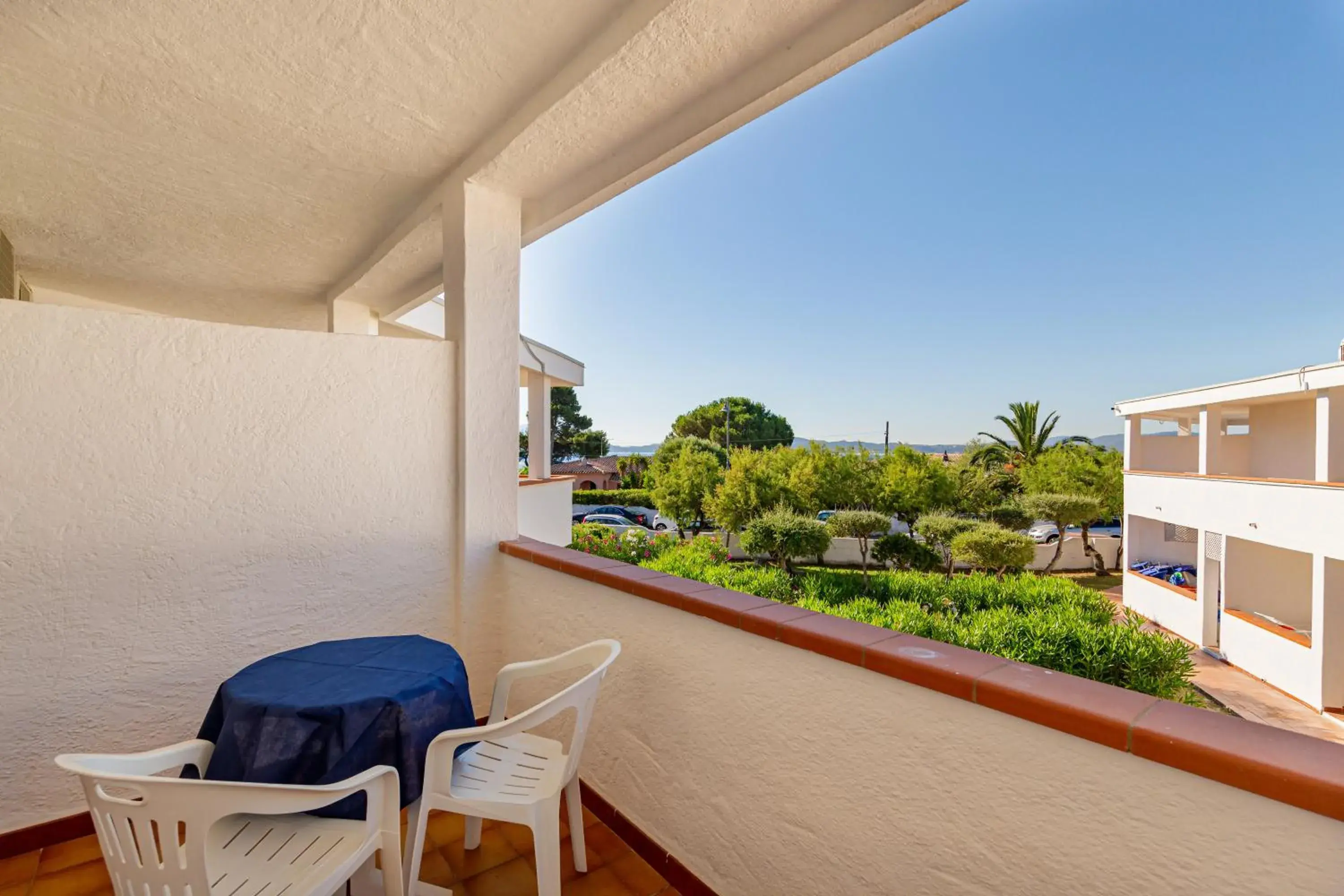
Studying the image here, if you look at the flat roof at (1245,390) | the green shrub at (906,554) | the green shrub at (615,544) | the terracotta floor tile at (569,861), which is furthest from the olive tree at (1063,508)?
the terracotta floor tile at (569,861)

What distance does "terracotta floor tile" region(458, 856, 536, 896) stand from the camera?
6.05ft

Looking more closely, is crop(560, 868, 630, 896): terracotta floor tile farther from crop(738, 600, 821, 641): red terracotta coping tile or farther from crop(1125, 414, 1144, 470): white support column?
crop(1125, 414, 1144, 470): white support column

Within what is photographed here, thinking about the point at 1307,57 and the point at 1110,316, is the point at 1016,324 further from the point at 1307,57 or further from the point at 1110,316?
the point at 1307,57

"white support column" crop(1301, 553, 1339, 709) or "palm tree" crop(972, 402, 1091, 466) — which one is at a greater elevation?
"palm tree" crop(972, 402, 1091, 466)

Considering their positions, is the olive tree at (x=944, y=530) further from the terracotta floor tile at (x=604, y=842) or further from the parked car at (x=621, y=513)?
the terracotta floor tile at (x=604, y=842)

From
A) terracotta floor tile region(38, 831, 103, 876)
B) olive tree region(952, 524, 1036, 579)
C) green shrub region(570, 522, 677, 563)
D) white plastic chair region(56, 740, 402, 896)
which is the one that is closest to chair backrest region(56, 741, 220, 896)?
white plastic chair region(56, 740, 402, 896)

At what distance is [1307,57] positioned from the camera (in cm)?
2312

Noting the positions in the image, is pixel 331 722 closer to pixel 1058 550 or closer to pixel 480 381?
pixel 480 381

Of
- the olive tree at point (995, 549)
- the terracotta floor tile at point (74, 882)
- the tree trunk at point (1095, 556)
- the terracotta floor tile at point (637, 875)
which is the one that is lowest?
the tree trunk at point (1095, 556)

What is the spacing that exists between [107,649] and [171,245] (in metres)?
3.00

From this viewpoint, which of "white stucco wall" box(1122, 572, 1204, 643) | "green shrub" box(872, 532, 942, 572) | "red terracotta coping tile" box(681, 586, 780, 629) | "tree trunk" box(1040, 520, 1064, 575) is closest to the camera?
"red terracotta coping tile" box(681, 586, 780, 629)

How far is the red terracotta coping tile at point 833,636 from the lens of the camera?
134 cm

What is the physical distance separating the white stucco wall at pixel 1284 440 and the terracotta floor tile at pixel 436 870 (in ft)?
55.9

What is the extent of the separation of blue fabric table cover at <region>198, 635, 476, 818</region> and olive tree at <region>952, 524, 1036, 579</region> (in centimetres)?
1198
